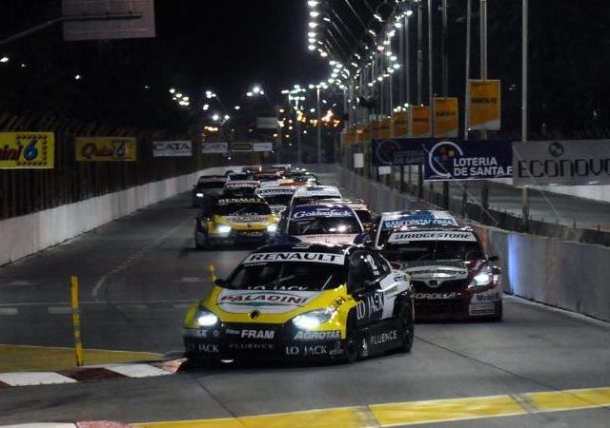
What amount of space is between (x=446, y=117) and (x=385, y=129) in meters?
21.4

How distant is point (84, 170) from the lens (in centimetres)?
5084

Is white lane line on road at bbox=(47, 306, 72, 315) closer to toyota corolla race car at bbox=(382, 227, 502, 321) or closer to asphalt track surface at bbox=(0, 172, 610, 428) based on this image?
asphalt track surface at bbox=(0, 172, 610, 428)

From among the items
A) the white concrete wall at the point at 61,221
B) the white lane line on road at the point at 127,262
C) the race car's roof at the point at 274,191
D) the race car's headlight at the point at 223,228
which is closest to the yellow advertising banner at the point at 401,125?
the white lane line on road at the point at 127,262

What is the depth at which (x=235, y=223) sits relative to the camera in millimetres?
38500

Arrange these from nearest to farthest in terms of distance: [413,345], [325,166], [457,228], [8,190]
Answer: [413,345], [457,228], [8,190], [325,166]

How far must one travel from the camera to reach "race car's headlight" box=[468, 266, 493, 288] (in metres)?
20.0

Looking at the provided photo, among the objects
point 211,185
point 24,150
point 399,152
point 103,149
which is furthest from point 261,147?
point 24,150

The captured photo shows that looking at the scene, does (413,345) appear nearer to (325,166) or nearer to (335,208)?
(335,208)

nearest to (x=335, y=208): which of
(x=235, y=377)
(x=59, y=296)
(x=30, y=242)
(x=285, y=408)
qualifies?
(x=59, y=296)

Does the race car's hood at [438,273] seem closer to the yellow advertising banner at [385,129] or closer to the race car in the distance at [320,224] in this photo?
the race car in the distance at [320,224]

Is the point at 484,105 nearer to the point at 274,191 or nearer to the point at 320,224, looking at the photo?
the point at 320,224

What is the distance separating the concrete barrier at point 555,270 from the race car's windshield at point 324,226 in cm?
270

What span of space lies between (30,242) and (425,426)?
97.8ft

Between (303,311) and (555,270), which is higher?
(303,311)
